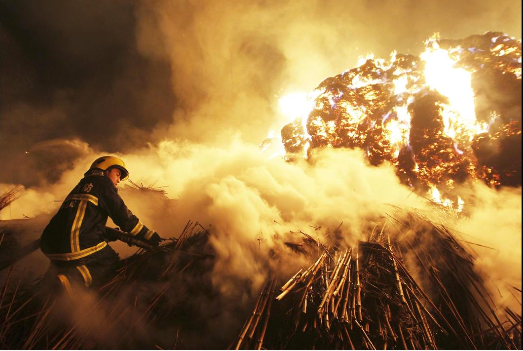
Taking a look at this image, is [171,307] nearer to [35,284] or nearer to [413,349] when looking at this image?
[35,284]

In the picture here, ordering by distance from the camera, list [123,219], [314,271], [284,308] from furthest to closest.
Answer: [123,219], [314,271], [284,308]

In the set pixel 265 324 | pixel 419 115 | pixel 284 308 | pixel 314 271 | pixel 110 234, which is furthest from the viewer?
pixel 419 115

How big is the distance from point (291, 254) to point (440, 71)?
1414 cm

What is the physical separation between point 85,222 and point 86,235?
0.22 meters

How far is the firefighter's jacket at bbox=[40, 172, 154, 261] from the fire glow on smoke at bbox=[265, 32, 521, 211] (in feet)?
33.0

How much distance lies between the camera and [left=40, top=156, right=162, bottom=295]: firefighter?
11.8ft

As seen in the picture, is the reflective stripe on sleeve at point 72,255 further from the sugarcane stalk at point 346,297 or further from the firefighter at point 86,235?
the sugarcane stalk at point 346,297

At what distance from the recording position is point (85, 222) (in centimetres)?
379

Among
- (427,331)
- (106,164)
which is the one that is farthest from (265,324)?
(106,164)

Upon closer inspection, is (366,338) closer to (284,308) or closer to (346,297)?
(346,297)

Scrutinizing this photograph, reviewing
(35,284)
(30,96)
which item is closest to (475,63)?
(35,284)

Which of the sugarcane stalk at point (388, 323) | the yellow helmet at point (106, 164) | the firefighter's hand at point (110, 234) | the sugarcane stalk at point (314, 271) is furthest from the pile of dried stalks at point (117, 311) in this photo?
the sugarcane stalk at point (388, 323)

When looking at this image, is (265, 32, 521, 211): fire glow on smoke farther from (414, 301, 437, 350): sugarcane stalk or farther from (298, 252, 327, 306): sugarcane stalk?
(298, 252, 327, 306): sugarcane stalk

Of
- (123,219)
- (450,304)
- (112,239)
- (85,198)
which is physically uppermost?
(85,198)
